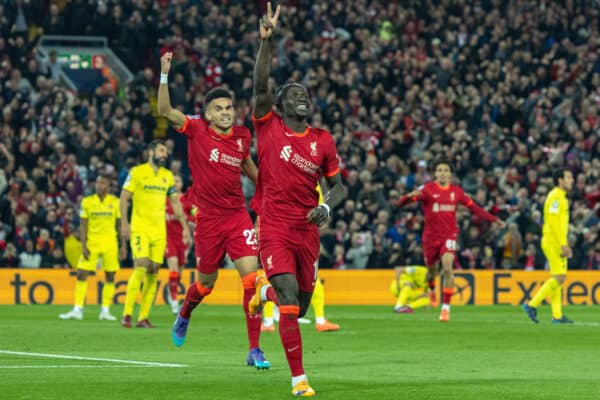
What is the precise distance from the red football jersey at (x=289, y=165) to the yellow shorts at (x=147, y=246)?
8.96 metres

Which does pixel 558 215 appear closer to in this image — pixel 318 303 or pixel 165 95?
pixel 318 303

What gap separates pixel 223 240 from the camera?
44.6ft

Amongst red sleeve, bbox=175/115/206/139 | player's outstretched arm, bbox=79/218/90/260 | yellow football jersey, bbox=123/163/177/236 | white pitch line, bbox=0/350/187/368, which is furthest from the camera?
player's outstretched arm, bbox=79/218/90/260

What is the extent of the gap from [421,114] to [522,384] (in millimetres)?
24224

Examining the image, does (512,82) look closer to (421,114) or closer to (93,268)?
(421,114)

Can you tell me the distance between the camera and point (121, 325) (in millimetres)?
19625

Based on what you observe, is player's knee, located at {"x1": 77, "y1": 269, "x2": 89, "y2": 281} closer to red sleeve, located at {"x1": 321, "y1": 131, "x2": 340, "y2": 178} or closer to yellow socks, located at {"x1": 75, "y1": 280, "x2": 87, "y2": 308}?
yellow socks, located at {"x1": 75, "y1": 280, "x2": 87, "y2": 308}

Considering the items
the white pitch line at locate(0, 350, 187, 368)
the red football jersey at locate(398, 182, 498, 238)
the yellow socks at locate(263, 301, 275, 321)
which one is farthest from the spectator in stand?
the white pitch line at locate(0, 350, 187, 368)

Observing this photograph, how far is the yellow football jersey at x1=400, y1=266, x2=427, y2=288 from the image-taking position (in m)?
26.0

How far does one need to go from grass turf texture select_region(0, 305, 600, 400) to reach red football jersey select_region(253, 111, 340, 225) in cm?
142

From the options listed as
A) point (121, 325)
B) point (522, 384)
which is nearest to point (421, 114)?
point (121, 325)

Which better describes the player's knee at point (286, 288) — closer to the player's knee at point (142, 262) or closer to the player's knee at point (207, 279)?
the player's knee at point (207, 279)

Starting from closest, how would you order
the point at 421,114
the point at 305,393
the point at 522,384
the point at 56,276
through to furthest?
the point at 305,393 < the point at 522,384 < the point at 56,276 < the point at 421,114

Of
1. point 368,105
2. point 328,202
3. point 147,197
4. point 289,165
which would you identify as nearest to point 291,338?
point 328,202
